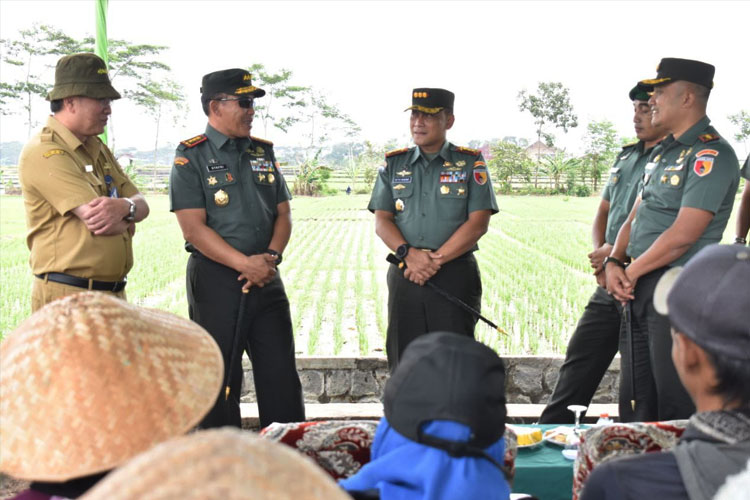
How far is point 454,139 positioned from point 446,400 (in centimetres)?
285

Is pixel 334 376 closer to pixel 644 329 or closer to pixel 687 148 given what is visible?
pixel 644 329

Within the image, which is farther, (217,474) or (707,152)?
(707,152)

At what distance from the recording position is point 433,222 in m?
3.46

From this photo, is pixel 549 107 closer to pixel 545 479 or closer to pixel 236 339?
pixel 236 339

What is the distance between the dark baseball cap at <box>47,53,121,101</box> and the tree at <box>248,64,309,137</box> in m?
1.36

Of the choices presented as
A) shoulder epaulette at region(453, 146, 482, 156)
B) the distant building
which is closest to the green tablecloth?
shoulder epaulette at region(453, 146, 482, 156)

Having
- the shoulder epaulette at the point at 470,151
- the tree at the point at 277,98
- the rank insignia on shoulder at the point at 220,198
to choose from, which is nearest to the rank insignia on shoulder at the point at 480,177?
the shoulder epaulette at the point at 470,151

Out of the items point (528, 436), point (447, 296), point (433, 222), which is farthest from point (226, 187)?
point (528, 436)

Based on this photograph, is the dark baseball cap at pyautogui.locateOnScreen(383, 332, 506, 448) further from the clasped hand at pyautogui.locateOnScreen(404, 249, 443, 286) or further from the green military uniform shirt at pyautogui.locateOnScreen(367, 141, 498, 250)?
the green military uniform shirt at pyautogui.locateOnScreen(367, 141, 498, 250)

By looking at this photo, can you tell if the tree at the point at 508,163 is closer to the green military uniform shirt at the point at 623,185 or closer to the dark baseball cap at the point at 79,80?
the green military uniform shirt at the point at 623,185

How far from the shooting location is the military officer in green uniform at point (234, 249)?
3082 mm

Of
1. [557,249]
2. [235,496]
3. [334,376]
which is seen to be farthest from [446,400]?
[557,249]

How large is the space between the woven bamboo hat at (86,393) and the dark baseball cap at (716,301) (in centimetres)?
78

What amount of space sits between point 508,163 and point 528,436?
3.36 metres
